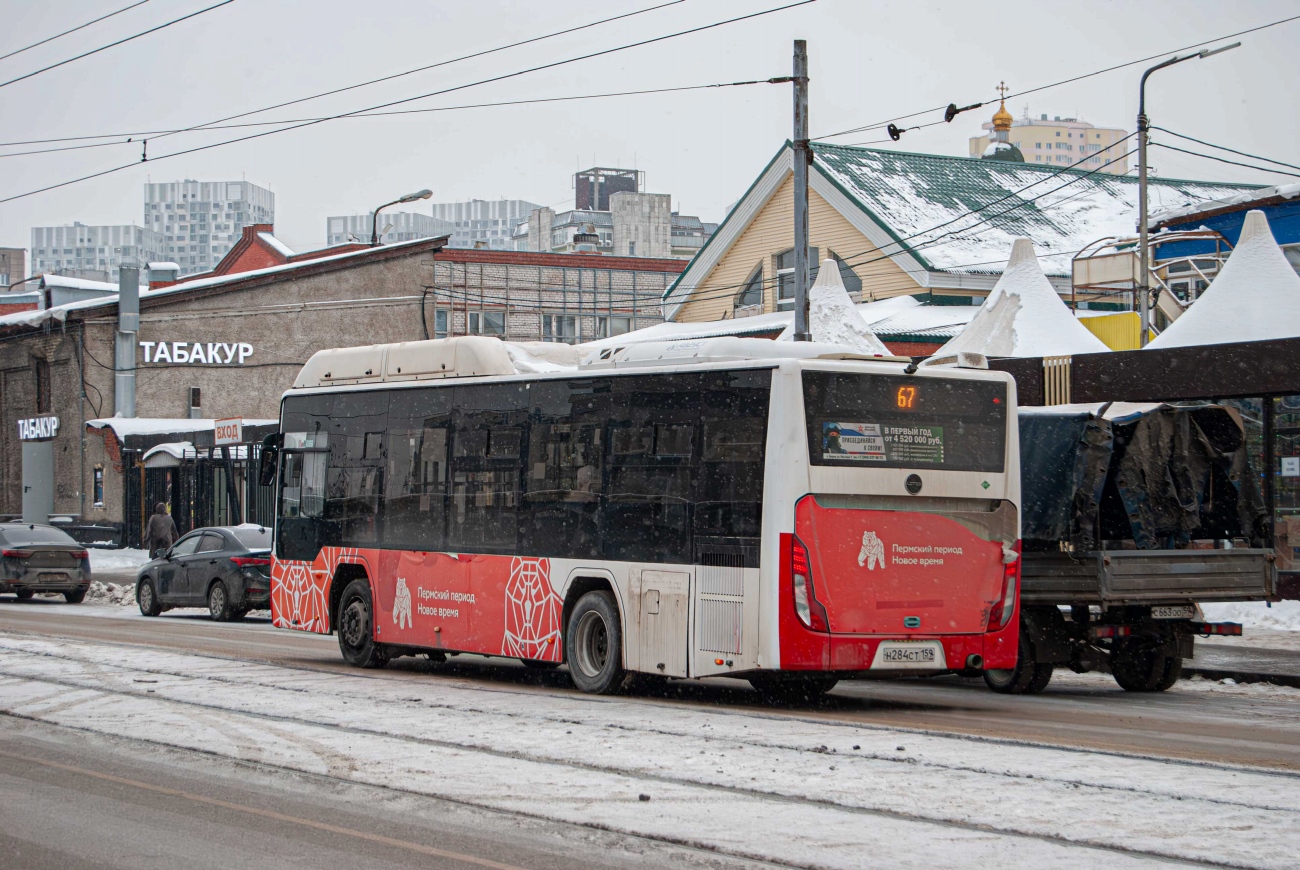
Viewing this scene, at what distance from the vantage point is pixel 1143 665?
14.6 meters

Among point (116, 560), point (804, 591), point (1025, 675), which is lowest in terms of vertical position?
point (116, 560)

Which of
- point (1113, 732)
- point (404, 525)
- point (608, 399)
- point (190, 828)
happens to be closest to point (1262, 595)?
point (1113, 732)

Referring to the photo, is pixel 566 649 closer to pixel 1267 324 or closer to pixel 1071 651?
pixel 1071 651

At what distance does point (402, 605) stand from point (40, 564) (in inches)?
651

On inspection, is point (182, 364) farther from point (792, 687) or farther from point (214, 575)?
point (792, 687)

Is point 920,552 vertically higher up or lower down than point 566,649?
higher up

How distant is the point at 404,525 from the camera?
15.5m

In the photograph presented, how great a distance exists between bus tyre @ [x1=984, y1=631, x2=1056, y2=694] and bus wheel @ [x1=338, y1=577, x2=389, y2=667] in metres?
Result: 6.44

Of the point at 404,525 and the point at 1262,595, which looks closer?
the point at 1262,595

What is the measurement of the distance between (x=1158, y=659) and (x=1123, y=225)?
88.7 feet

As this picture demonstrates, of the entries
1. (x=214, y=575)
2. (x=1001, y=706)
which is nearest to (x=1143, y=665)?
(x=1001, y=706)

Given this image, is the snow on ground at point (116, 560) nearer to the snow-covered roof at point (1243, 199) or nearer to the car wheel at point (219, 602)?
the car wheel at point (219, 602)

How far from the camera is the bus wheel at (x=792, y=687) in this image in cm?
1305

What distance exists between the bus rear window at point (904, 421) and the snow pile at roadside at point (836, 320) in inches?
516
